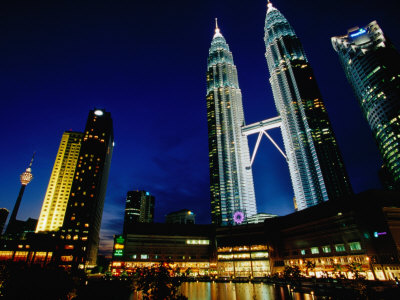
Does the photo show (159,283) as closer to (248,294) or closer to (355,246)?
(248,294)

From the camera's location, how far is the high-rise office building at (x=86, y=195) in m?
134

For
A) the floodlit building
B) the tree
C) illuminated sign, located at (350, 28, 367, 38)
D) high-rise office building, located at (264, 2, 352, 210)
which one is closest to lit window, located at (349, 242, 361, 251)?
high-rise office building, located at (264, 2, 352, 210)

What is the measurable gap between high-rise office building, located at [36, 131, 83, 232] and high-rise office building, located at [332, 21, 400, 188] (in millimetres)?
202429

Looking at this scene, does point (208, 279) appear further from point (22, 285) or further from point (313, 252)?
point (22, 285)

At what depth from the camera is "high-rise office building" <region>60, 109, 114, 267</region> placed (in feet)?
441

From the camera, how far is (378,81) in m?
137

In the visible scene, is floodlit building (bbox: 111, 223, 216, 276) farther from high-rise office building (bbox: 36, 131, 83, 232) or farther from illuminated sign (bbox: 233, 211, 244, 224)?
high-rise office building (bbox: 36, 131, 83, 232)

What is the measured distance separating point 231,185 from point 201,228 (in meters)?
54.9

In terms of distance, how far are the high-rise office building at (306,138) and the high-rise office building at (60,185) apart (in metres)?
164

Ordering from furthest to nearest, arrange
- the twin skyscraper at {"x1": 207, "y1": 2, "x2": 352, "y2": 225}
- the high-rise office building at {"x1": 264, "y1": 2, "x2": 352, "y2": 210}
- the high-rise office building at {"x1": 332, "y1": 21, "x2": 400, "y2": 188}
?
the twin skyscraper at {"x1": 207, "y1": 2, "x2": 352, "y2": 225} → the high-rise office building at {"x1": 264, "y1": 2, "x2": 352, "y2": 210} → the high-rise office building at {"x1": 332, "y1": 21, "x2": 400, "y2": 188}

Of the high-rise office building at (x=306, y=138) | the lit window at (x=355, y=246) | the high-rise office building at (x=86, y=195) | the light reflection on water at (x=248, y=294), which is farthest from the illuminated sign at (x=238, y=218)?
the light reflection on water at (x=248, y=294)

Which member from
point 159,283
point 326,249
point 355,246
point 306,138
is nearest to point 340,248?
point 355,246

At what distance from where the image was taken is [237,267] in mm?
129000

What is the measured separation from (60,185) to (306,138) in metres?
180
